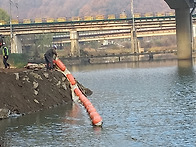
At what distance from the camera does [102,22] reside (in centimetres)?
13175

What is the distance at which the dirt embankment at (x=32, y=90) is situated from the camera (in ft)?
96.8

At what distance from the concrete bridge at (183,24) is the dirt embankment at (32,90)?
2265 inches

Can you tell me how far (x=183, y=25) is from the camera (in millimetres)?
96125

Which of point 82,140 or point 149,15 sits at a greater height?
point 149,15

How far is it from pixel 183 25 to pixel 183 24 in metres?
0.19

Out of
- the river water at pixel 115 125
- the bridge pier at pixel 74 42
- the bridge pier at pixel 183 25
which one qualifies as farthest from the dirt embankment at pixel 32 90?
the bridge pier at pixel 74 42

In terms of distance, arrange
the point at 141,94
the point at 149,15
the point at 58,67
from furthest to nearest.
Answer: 1. the point at 149,15
2. the point at 141,94
3. the point at 58,67

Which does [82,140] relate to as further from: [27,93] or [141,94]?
[141,94]

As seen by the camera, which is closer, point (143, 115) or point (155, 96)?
point (143, 115)

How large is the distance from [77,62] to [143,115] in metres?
96.3

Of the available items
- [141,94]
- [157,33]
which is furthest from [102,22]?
[141,94]

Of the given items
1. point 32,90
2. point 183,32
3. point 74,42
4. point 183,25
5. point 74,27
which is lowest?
point 32,90

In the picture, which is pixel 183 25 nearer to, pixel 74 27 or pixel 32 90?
pixel 74 27

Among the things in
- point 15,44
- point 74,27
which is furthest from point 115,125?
point 15,44
